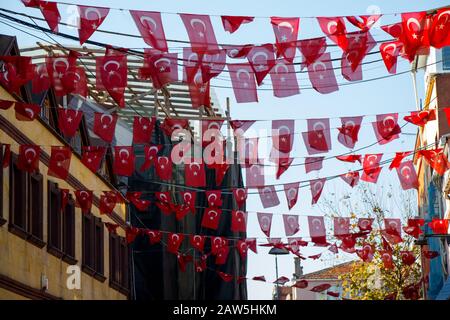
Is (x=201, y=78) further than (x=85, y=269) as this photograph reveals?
No

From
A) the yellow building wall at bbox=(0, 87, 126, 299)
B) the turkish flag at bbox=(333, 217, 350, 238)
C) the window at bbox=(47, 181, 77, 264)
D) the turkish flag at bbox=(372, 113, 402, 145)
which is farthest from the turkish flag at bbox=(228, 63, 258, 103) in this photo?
the window at bbox=(47, 181, 77, 264)

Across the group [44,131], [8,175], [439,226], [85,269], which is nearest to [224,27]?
[8,175]

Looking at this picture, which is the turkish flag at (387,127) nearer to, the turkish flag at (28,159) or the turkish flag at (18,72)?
the turkish flag at (18,72)

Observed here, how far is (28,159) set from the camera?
2291 cm

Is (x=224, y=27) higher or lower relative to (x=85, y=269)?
higher

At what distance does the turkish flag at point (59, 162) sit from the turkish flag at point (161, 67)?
21.2 feet

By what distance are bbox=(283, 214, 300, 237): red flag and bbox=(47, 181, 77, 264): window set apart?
585 centimetres

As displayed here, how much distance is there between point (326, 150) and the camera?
20969mm

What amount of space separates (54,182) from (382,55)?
1381 centimetres

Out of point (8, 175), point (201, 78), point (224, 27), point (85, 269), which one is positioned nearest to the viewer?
point (224, 27)

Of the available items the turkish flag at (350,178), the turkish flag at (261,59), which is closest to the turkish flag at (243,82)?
the turkish flag at (261,59)

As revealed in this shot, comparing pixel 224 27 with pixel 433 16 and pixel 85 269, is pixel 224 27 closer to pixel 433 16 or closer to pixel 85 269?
pixel 433 16

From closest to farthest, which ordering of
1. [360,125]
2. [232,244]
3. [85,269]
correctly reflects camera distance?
1. [360,125]
2. [85,269]
3. [232,244]

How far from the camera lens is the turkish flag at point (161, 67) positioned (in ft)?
56.4
